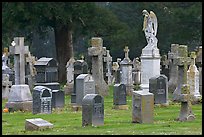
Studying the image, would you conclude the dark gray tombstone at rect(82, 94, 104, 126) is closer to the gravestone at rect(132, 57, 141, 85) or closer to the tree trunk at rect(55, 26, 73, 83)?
the gravestone at rect(132, 57, 141, 85)

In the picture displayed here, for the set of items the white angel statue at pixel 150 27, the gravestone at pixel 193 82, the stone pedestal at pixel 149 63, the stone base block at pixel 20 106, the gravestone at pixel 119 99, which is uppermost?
the white angel statue at pixel 150 27

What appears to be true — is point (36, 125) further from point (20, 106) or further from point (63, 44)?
point (63, 44)

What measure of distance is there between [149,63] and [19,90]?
5.06 meters

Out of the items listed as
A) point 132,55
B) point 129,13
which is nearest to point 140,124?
point 132,55

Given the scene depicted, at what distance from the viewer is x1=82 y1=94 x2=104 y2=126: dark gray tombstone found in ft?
57.9

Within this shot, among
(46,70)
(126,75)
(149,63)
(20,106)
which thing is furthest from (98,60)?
(20,106)

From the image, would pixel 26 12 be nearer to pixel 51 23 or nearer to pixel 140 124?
pixel 51 23

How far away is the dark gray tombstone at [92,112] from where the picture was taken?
17.6 metres

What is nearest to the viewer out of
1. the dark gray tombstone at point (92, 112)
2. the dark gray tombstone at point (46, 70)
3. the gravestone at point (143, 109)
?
the dark gray tombstone at point (92, 112)

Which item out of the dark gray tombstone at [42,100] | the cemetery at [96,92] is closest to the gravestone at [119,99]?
the cemetery at [96,92]

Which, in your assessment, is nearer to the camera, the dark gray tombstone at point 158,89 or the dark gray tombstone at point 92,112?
the dark gray tombstone at point 92,112

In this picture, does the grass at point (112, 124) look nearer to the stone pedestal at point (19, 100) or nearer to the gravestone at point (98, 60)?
the stone pedestal at point (19, 100)

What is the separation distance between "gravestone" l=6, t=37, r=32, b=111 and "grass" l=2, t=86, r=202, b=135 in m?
0.79

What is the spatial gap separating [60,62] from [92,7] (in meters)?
4.46
